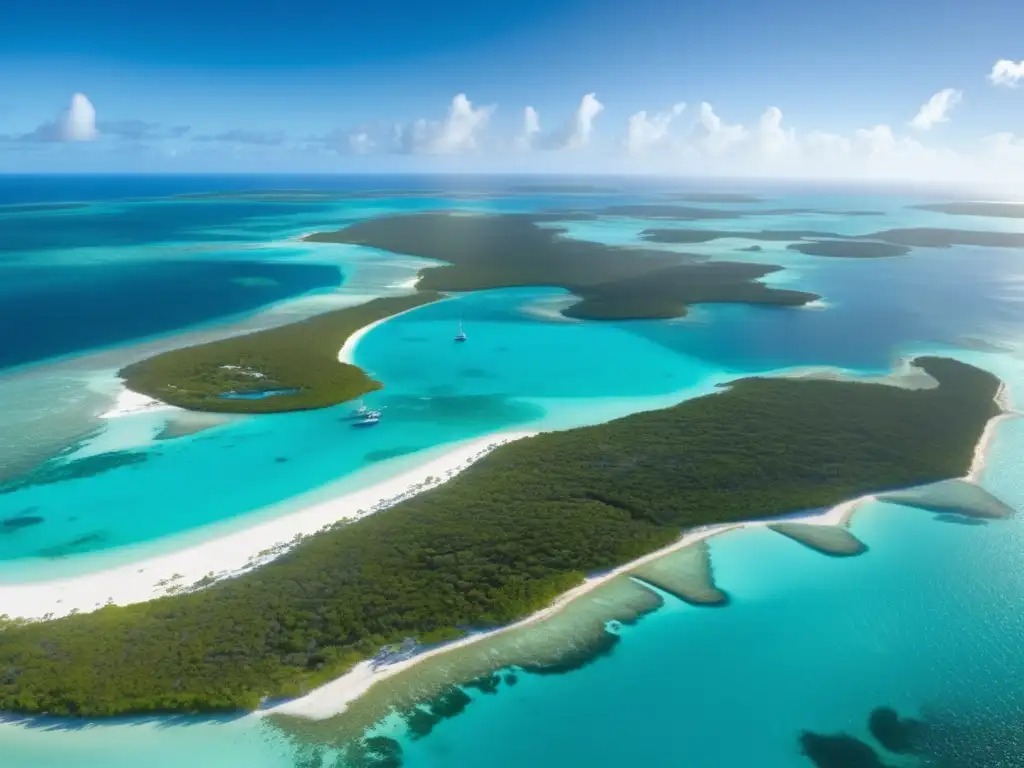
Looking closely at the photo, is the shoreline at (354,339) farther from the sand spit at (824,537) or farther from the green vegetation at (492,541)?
the sand spit at (824,537)

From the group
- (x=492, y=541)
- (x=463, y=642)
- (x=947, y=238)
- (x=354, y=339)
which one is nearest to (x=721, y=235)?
(x=947, y=238)

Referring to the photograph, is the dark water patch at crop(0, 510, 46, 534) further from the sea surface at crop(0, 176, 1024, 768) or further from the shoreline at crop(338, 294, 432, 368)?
the shoreline at crop(338, 294, 432, 368)

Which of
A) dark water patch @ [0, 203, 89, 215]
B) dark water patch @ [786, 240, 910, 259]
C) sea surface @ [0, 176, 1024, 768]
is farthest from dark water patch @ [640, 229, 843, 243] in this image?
dark water patch @ [0, 203, 89, 215]

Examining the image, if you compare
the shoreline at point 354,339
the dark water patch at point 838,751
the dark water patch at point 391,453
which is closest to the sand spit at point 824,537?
the dark water patch at point 838,751

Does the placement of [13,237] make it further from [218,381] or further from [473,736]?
[473,736]

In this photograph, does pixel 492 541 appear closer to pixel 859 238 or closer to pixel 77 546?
pixel 77 546

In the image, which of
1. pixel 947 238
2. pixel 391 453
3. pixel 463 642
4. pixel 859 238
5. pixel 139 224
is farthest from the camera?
pixel 139 224

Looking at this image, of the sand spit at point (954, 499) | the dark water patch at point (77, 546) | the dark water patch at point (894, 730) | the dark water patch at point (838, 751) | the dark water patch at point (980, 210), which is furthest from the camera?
the dark water patch at point (980, 210)

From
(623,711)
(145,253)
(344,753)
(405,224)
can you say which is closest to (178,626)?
(344,753)
